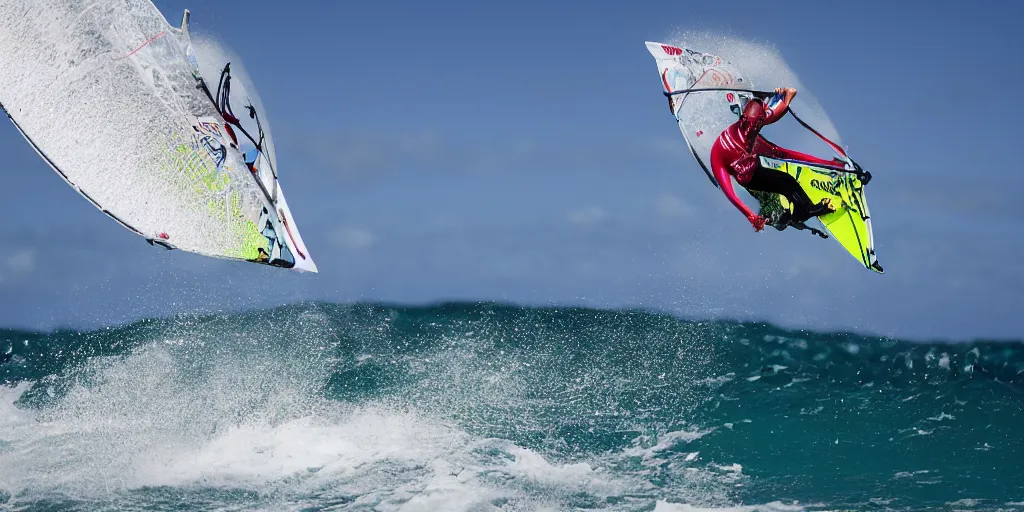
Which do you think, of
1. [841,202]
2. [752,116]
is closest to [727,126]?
[752,116]

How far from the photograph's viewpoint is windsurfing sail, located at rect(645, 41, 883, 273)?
36.2 feet

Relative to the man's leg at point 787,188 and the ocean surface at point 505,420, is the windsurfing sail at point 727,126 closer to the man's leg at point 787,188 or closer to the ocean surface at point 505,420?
the man's leg at point 787,188

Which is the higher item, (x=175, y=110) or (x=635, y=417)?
(x=175, y=110)

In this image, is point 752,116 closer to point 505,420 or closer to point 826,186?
point 826,186

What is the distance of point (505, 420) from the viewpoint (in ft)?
51.4

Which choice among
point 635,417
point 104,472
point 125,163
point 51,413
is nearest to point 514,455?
point 635,417

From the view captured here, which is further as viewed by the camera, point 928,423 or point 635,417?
point 928,423

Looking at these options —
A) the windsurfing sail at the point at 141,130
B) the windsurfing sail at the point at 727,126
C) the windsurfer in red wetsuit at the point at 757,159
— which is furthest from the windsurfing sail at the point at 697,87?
the windsurfing sail at the point at 141,130

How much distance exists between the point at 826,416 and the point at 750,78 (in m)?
10.1

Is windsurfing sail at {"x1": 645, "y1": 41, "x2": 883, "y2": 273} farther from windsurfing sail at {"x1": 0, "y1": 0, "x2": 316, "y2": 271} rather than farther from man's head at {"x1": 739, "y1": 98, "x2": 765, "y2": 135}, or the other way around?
windsurfing sail at {"x1": 0, "y1": 0, "x2": 316, "y2": 271}

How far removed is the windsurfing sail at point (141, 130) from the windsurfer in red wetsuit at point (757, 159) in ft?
19.2

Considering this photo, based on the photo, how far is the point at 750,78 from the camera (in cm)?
1096

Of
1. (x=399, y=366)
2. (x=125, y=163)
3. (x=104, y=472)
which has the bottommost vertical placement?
(x=104, y=472)

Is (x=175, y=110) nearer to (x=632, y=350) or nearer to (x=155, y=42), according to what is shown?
(x=155, y=42)
